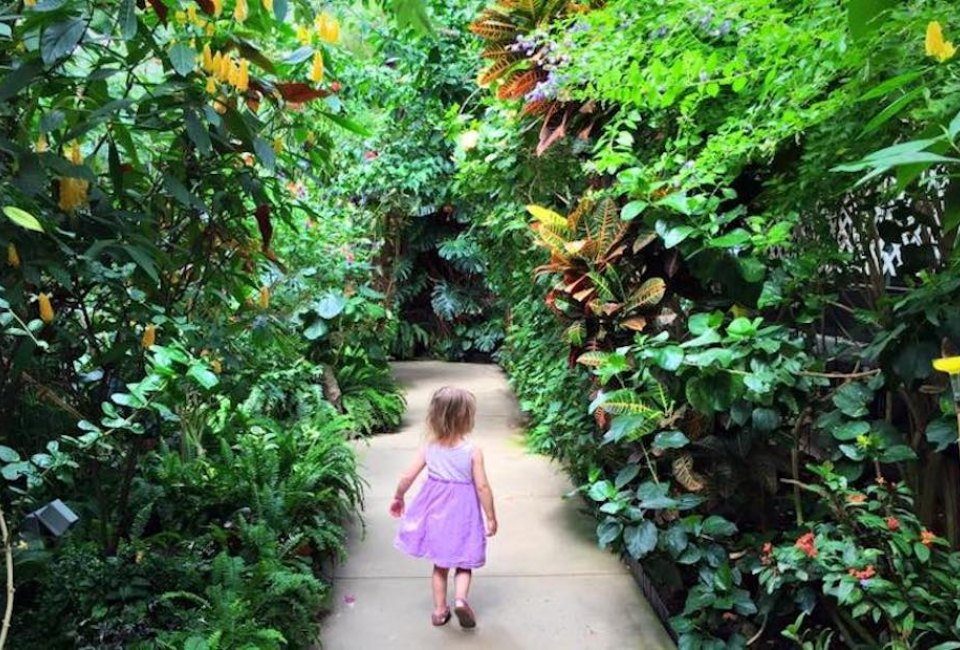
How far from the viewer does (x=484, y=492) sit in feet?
9.23

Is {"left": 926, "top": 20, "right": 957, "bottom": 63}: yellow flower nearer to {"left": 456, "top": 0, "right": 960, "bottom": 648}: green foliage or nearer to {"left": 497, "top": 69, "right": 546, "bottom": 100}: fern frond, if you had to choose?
{"left": 456, "top": 0, "right": 960, "bottom": 648}: green foliage

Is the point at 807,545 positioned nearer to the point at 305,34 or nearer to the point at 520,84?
the point at 305,34

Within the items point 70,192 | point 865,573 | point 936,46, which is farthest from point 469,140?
point 936,46

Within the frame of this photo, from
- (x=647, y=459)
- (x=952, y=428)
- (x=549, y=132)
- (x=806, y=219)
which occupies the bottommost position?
(x=647, y=459)

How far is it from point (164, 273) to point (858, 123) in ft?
6.63

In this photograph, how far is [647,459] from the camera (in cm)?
265

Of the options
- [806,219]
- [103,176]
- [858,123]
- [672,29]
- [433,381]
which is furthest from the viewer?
[433,381]

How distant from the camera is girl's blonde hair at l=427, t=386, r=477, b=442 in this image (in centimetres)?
286

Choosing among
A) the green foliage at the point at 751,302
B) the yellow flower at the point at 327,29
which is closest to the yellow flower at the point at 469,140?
the green foliage at the point at 751,302

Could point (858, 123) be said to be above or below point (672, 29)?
below

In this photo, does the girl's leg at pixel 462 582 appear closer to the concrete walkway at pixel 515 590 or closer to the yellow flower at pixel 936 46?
the concrete walkway at pixel 515 590

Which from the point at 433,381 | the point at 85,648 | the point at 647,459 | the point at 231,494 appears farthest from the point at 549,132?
the point at 433,381

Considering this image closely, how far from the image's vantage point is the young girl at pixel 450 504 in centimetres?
283

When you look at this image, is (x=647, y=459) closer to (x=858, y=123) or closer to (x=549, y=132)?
(x=858, y=123)
